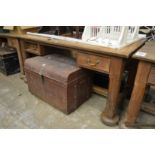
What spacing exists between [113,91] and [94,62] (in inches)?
11.5

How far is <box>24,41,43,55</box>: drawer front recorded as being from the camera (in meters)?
1.78

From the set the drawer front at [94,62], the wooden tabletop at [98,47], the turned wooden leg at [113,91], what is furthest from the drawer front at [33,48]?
the turned wooden leg at [113,91]

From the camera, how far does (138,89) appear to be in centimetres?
112

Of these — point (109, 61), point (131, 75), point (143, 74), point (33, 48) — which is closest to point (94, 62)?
point (109, 61)

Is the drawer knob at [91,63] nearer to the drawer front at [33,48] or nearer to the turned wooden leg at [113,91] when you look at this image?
the turned wooden leg at [113,91]

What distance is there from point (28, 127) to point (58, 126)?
0.91 feet

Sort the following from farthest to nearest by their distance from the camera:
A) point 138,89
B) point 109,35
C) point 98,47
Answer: point 109,35
point 98,47
point 138,89

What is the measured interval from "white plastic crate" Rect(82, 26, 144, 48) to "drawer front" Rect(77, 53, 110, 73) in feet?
0.43

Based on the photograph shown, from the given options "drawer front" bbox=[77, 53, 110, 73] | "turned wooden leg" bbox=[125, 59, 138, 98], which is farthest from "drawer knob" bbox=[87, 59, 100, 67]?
"turned wooden leg" bbox=[125, 59, 138, 98]

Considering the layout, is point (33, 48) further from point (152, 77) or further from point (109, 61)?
point (152, 77)

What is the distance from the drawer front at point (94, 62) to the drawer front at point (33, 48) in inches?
24.9

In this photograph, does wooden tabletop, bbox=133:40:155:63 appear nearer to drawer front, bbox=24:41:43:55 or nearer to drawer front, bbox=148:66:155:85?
drawer front, bbox=148:66:155:85

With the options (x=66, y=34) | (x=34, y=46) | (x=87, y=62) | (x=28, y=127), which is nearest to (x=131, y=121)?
(x=87, y=62)

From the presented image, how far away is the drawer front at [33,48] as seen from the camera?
178cm
